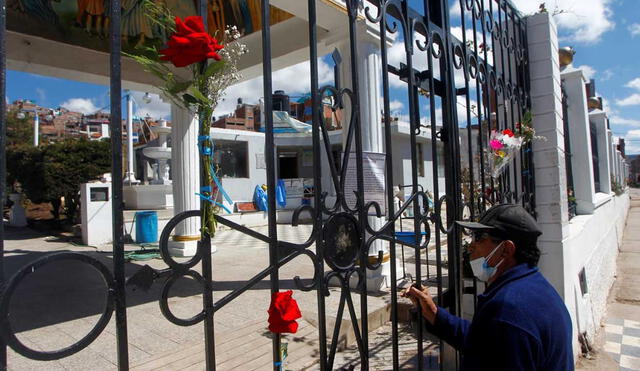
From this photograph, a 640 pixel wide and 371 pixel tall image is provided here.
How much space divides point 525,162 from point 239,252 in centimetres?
612

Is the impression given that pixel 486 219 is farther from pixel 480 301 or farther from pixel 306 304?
pixel 306 304

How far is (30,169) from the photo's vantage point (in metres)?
11.7

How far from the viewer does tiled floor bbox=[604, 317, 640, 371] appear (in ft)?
13.6

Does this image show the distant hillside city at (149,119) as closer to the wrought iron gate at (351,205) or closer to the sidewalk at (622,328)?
the wrought iron gate at (351,205)

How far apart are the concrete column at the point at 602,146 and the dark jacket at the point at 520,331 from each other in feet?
34.3

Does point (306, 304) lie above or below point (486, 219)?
below

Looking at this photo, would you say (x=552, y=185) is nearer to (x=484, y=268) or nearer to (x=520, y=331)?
(x=484, y=268)

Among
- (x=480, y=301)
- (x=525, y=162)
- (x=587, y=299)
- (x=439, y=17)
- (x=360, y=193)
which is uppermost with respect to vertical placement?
(x=439, y=17)

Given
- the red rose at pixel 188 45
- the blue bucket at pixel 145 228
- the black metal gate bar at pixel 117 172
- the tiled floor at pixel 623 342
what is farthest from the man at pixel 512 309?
the blue bucket at pixel 145 228

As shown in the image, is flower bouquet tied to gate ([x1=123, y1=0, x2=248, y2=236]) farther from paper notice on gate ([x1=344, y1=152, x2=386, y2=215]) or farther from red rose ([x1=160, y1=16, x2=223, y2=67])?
paper notice on gate ([x1=344, y1=152, x2=386, y2=215])

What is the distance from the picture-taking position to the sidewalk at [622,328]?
13.0 ft

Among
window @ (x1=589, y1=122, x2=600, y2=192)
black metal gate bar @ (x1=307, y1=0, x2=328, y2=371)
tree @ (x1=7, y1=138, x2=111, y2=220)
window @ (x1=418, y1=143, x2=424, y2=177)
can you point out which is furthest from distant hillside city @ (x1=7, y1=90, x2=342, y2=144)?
window @ (x1=589, y1=122, x2=600, y2=192)

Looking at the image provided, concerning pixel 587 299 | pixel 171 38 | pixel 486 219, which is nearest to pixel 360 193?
pixel 486 219

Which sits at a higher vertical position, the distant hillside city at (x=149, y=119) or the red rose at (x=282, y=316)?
the distant hillside city at (x=149, y=119)
